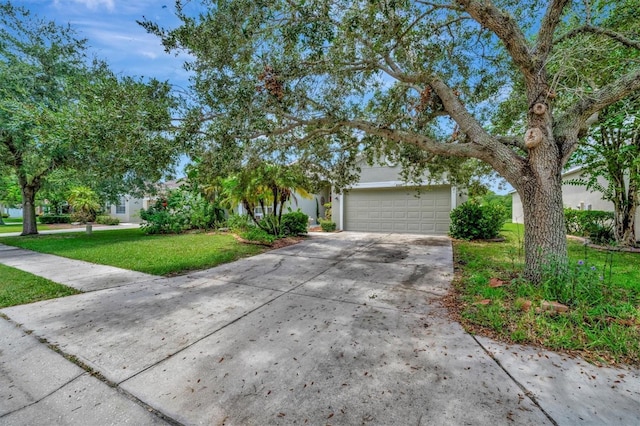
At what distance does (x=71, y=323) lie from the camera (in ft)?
11.2

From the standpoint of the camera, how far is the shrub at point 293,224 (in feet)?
37.3

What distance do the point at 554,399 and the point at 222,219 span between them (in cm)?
1531

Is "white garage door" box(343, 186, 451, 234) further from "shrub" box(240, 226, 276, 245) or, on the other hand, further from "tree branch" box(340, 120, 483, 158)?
"tree branch" box(340, 120, 483, 158)

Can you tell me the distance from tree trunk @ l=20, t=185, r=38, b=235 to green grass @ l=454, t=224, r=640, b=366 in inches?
686

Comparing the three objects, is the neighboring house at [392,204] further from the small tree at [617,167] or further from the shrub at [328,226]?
the small tree at [617,167]

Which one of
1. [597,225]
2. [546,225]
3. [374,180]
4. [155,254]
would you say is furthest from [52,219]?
[597,225]

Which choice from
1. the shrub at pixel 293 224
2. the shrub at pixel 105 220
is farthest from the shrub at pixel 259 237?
the shrub at pixel 105 220

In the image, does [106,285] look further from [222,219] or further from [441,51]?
[222,219]

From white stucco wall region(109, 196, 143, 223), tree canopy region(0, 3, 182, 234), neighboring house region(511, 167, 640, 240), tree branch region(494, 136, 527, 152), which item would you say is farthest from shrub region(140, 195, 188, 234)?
neighboring house region(511, 167, 640, 240)

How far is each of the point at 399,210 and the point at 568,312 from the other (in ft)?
33.0

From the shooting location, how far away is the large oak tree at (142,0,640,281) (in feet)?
13.7

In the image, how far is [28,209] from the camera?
12.6m

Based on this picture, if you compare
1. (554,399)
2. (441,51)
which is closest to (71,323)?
(554,399)

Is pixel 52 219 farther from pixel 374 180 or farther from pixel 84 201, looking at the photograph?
pixel 374 180
